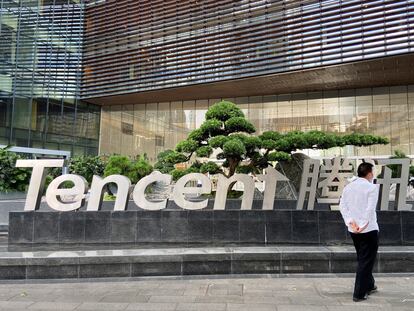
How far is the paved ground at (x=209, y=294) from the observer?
15.7 ft

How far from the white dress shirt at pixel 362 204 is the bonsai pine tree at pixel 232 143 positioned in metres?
6.99

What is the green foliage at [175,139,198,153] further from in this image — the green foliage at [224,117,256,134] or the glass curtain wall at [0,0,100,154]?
the glass curtain wall at [0,0,100,154]

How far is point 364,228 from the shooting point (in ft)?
16.1

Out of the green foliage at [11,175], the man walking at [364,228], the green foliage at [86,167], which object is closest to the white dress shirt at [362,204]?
the man walking at [364,228]

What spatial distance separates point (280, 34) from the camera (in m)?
22.6

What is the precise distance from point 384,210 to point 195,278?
474cm

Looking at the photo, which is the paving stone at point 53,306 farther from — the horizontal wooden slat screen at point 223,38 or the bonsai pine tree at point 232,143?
the horizontal wooden slat screen at point 223,38

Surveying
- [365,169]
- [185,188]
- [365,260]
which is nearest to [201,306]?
[365,260]

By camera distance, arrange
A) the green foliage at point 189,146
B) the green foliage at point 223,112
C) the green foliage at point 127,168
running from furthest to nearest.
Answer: the green foliage at point 127,168
the green foliage at point 223,112
the green foliage at point 189,146

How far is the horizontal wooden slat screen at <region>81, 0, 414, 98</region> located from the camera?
20.2m

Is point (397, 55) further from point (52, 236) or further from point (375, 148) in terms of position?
point (52, 236)

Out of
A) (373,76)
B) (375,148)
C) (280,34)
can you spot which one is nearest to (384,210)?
(280,34)

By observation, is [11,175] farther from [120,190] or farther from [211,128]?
[211,128]

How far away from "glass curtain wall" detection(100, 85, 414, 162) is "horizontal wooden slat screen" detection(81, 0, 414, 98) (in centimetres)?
502
